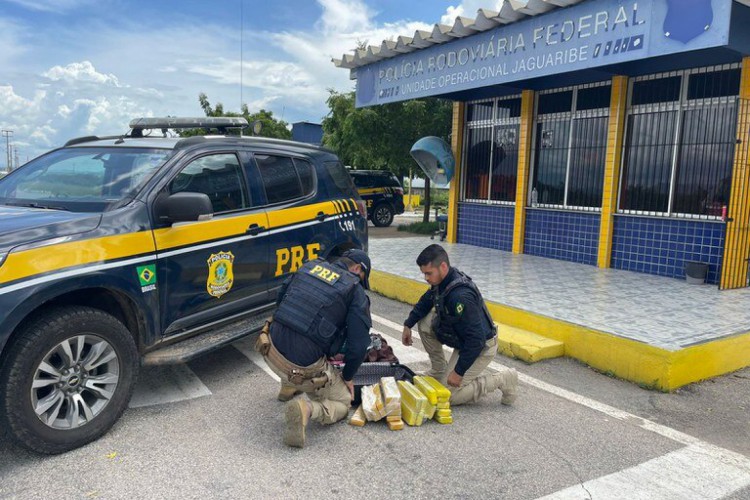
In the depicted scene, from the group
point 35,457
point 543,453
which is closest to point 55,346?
point 35,457

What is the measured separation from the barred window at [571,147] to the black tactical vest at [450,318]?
6.02 meters

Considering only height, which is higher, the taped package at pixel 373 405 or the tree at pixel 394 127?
the tree at pixel 394 127

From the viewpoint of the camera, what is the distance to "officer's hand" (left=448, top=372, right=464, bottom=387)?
3.85 meters

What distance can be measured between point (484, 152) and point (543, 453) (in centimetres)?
871

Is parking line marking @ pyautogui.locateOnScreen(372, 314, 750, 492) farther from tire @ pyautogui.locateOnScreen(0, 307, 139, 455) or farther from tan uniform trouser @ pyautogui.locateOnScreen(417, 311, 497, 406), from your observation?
tire @ pyautogui.locateOnScreen(0, 307, 139, 455)

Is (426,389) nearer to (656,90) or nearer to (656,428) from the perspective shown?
(656,428)

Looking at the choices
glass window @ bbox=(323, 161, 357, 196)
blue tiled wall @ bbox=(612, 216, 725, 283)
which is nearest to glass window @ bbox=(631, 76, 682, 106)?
blue tiled wall @ bbox=(612, 216, 725, 283)

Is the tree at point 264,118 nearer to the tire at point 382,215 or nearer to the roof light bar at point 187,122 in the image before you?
the tire at point 382,215

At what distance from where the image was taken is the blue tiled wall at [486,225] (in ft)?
35.5

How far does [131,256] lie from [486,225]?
8.65 m

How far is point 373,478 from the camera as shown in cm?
308

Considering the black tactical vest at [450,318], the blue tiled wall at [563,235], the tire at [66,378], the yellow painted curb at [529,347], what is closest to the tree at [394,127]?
the blue tiled wall at [563,235]

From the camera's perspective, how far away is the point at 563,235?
31.9 ft

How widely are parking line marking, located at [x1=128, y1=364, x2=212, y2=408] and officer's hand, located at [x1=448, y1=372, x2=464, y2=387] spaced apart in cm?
178
